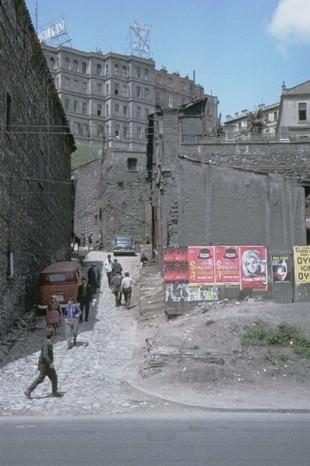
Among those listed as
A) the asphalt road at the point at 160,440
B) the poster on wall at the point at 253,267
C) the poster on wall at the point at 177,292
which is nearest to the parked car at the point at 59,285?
the poster on wall at the point at 177,292

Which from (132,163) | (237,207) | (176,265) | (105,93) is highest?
(105,93)

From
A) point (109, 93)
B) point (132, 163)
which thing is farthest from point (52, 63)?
point (132, 163)

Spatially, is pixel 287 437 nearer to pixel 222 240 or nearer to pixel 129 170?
pixel 222 240

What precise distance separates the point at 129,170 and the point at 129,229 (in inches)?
225

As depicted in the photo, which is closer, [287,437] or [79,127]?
[287,437]

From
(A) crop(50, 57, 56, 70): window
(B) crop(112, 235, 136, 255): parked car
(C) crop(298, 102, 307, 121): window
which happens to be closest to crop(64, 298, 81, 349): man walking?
(B) crop(112, 235, 136, 255): parked car

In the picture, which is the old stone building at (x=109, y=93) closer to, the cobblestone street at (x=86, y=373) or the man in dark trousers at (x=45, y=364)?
the cobblestone street at (x=86, y=373)

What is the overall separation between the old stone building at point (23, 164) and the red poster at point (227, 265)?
660 centimetres

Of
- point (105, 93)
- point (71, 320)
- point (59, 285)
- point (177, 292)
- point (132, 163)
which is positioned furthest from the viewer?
point (105, 93)

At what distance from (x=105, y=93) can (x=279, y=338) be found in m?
84.3

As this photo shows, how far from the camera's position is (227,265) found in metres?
19.4

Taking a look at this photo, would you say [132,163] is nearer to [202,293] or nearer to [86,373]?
[202,293]

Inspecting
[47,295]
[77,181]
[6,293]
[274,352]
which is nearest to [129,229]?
[77,181]

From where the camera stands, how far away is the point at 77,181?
2421 inches
